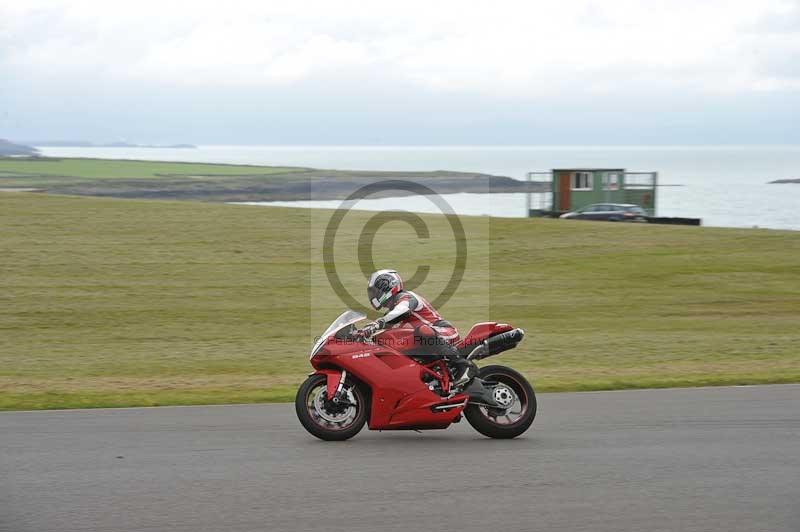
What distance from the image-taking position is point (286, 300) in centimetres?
2333

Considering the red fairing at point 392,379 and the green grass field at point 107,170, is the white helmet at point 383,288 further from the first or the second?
the green grass field at point 107,170

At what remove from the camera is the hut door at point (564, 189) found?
60.1 meters

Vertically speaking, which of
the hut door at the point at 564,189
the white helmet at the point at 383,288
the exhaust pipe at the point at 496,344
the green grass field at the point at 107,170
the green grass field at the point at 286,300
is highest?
the green grass field at the point at 107,170

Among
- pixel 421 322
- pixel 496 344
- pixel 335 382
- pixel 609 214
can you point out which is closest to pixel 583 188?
pixel 609 214

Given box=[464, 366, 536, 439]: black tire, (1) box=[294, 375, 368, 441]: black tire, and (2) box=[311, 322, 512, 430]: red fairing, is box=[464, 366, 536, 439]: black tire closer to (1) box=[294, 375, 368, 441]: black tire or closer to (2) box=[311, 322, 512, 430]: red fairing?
(2) box=[311, 322, 512, 430]: red fairing

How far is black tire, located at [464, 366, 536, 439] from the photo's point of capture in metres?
9.61

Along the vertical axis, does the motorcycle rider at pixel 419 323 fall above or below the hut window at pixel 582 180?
below

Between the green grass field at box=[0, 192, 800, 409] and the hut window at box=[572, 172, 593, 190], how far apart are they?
24348 millimetres

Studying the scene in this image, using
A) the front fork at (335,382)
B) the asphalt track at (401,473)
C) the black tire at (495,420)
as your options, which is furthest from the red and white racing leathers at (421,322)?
the asphalt track at (401,473)

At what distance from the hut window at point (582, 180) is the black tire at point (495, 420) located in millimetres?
51763

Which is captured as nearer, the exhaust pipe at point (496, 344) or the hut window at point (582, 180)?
the exhaust pipe at point (496, 344)

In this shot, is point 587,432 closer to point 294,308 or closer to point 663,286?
point 294,308

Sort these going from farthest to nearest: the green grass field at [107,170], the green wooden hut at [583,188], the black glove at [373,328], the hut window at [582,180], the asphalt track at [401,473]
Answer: the green grass field at [107,170]
the hut window at [582,180]
the green wooden hut at [583,188]
the black glove at [373,328]
the asphalt track at [401,473]

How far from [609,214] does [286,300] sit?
32897 millimetres
